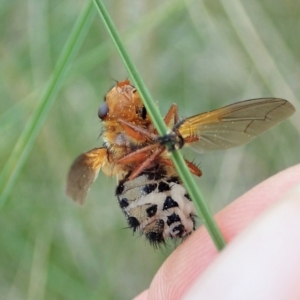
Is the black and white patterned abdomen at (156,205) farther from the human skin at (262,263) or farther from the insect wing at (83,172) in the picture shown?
the human skin at (262,263)

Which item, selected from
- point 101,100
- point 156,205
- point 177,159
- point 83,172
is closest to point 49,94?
point 83,172

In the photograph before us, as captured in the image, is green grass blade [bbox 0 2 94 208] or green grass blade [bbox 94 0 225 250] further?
green grass blade [bbox 0 2 94 208]

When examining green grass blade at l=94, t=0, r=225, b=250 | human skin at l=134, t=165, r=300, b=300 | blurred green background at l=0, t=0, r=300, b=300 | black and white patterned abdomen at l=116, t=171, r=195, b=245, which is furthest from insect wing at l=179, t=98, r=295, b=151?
blurred green background at l=0, t=0, r=300, b=300

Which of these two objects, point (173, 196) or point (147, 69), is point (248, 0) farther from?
point (173, 196)

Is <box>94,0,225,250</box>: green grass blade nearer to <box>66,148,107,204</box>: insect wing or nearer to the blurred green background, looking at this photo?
<box>66,148,107,204</box>: insect wing

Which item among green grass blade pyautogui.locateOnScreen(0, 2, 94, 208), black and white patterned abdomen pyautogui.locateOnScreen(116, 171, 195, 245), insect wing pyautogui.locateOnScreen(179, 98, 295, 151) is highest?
green grass blade pyautogui.locateOnScreen(0, 2, 94, 208)

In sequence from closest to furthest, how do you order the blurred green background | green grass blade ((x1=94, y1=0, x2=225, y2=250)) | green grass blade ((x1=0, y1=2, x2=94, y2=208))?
green grass blade ((x1=94, y1=0, x2=225, y2=250)) → green grass blade ((x1=0, y1=2, x2=94, y2=208)) → the blurred green background
